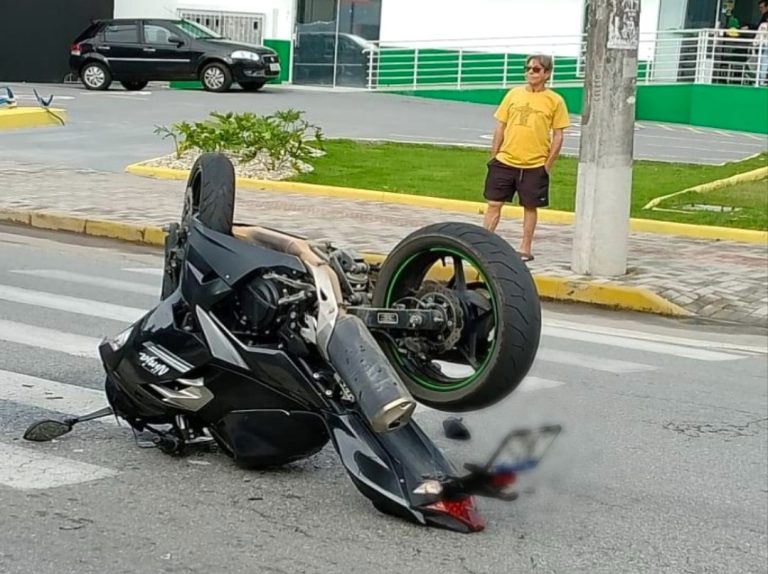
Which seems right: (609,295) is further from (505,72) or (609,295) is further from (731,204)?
(505,72)

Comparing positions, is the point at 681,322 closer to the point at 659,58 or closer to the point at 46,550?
the point at 46,550

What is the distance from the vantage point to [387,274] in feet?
16.5

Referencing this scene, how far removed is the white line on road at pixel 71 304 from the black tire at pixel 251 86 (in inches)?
874

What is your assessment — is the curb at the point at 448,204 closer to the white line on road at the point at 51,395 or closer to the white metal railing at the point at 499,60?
the white line on road at the point at 51,395

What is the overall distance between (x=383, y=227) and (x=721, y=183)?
19.4 ft

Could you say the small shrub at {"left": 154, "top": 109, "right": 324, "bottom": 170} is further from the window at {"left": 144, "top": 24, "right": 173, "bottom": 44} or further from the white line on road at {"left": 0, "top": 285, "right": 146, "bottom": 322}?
the window at {"left": 144, "top": 24, "right": 173, "bottom": 44}

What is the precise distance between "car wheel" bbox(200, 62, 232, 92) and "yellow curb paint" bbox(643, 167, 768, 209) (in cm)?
1507

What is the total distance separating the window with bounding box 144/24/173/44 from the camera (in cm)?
3112

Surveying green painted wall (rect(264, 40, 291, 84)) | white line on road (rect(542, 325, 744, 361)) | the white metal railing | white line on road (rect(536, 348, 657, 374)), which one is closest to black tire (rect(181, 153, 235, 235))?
white line on road (rect(536, 348, 657, 374))

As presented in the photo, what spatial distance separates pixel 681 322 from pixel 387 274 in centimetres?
563

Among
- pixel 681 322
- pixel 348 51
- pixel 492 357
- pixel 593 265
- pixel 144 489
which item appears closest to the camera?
pixel 492 357

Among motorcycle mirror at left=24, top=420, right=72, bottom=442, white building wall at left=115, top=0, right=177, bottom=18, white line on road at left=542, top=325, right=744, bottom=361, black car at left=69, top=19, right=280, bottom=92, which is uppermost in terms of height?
white building wall at left=115, top=0, right=177, bottom=18

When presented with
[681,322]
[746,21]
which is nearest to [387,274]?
[681,322]

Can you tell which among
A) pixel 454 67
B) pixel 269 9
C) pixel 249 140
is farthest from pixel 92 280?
pixel 269 9
